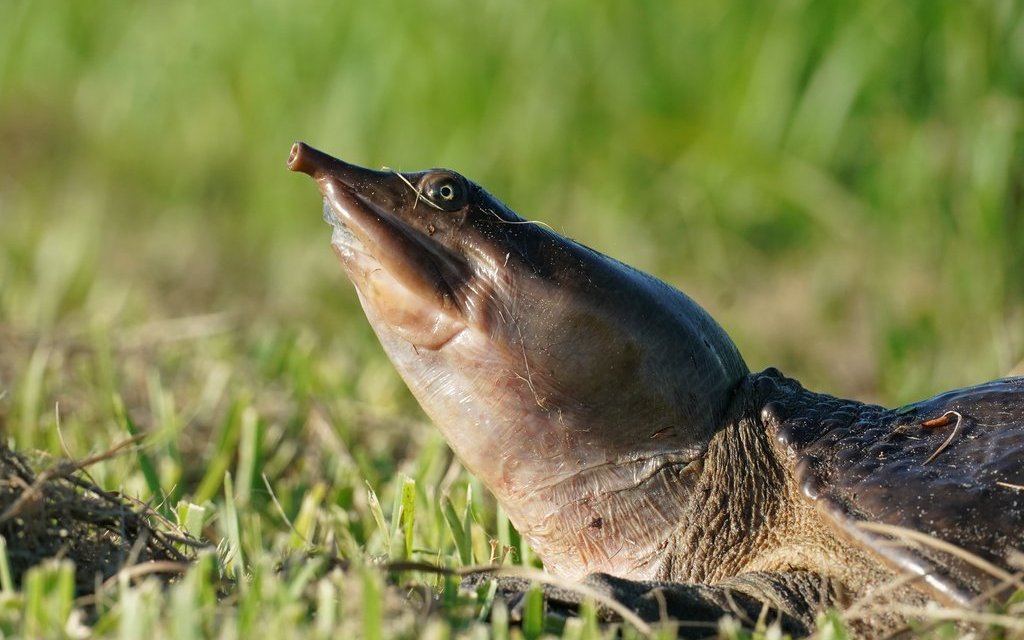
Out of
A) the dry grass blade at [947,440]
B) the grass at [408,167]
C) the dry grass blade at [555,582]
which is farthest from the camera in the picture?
the grass at [408,167]

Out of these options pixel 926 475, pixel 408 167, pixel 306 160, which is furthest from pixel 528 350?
pixel 408 167

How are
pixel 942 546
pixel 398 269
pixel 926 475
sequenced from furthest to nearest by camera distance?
pixel 398 269 → pixel 926 475 → pixel 942 546

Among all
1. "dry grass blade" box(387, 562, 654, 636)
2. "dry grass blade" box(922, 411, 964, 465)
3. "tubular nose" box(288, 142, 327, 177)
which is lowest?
"dry grass blade" box(387, 562, 654, 636)

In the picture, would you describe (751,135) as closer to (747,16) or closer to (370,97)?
→ (747,16)

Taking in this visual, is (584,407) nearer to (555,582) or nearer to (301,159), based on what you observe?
(555,582)

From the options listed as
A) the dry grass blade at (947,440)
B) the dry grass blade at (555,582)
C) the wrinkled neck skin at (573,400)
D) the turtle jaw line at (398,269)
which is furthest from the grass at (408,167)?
the dry grass blade at (947,440)

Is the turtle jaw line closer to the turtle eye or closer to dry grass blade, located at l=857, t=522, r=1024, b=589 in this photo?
the turtle eye

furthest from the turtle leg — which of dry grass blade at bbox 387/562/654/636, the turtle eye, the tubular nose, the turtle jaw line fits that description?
the tubular nose

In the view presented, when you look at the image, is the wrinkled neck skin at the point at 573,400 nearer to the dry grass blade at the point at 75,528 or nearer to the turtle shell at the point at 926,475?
the turtle shell at the point at 926,475
